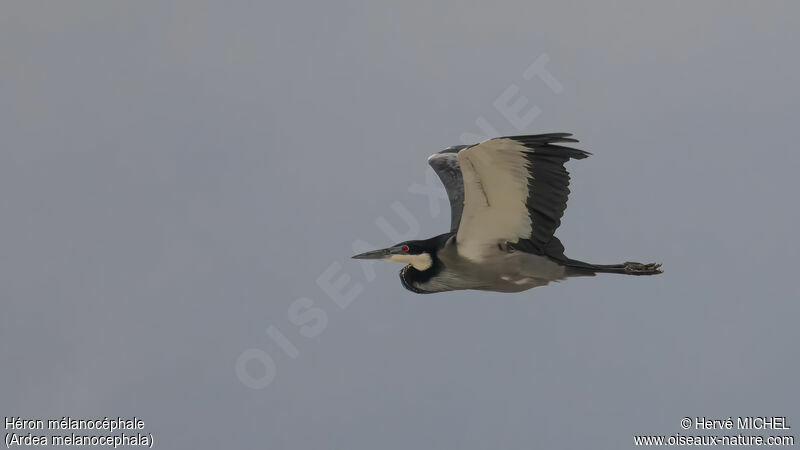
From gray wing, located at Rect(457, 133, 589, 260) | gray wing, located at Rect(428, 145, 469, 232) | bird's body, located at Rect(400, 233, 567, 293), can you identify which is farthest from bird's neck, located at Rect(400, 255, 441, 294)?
gray wing, located at Rect(428, 145, 469, 232)

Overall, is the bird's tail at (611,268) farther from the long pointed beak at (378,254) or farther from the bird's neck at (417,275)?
the long pointed beak at (378,254)

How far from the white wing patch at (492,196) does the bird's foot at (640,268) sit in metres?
2.14

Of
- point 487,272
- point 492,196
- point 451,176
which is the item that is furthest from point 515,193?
point 451,176

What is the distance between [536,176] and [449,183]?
191 inches

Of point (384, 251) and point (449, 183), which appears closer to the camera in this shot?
point (384, 251)

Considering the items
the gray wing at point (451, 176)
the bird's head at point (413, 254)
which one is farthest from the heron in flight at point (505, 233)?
the gray wing at point (451, 176)

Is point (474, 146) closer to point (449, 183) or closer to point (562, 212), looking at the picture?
point (562, 212)

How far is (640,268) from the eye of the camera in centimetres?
2648

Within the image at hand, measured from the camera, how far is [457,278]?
2644 centimetres

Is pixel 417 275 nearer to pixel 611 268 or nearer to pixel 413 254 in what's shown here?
pixel 413 254

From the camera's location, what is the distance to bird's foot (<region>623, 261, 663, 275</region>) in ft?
86.7

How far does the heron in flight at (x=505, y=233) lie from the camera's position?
80.8ft

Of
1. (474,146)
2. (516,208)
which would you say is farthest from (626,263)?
(474,146)

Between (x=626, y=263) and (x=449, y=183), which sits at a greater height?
(x=449, y=183)
